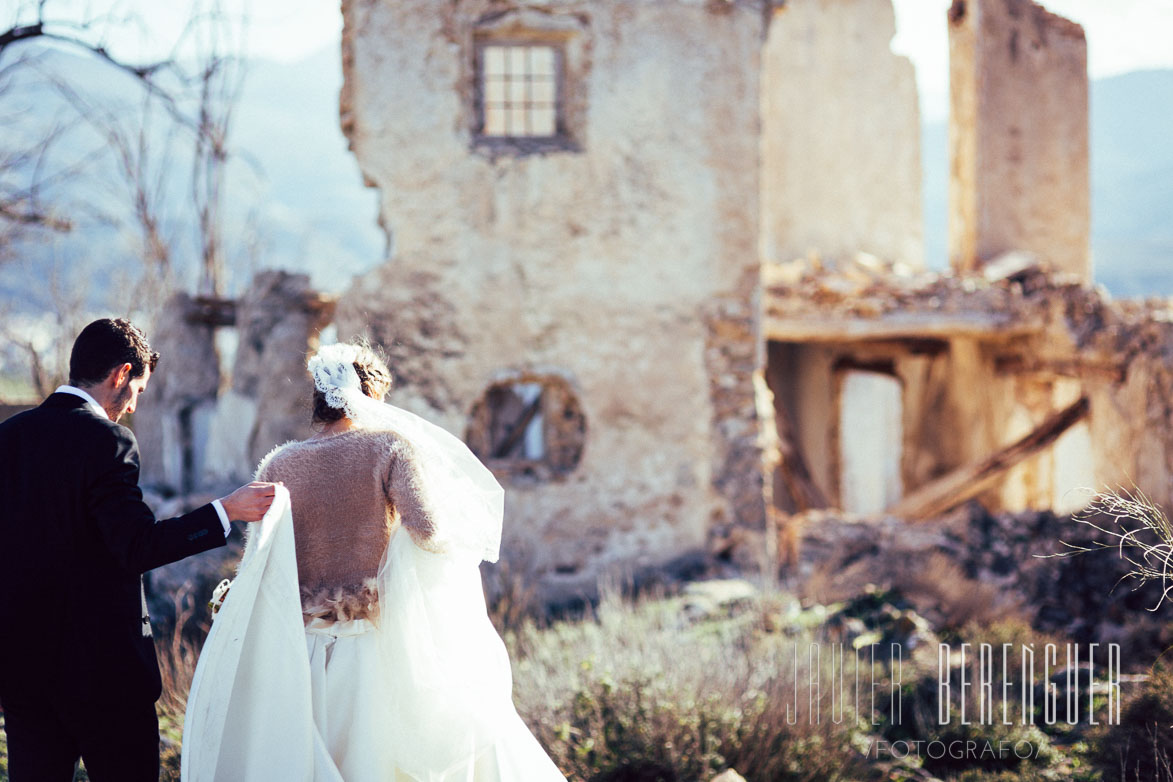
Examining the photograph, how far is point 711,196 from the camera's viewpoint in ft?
27.6

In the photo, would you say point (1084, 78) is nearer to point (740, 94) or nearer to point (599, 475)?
point (740, 94)

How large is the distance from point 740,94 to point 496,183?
83.9 inches

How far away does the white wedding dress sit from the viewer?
303cm

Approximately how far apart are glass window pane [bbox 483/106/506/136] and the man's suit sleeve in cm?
Answer: 589

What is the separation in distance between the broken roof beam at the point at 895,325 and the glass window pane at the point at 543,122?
2.87 metres

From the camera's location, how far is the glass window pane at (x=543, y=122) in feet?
27.8

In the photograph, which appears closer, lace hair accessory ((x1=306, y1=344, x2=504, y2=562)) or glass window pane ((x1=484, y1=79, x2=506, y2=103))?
lace hair accessory ((x1=306, y1=344, x2=504, y2=562))

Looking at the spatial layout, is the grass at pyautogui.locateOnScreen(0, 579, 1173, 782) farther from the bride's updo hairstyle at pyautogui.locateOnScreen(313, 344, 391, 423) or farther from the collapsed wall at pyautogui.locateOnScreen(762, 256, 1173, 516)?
the collapsed wall at pyautogui.locateOnScreen(762, 256, 1173, 516)

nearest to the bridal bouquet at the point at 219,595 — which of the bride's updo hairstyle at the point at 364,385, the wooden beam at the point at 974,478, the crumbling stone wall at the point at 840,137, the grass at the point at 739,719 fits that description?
the bride's updo hairstyle at the point at 364,385

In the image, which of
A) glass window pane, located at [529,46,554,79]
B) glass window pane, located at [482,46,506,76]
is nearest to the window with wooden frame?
glass window pane, located at [482,46,506,76]

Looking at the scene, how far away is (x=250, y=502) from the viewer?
304cm

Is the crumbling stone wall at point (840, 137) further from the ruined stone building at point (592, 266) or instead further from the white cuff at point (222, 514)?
the white cuff at point (222, 514)

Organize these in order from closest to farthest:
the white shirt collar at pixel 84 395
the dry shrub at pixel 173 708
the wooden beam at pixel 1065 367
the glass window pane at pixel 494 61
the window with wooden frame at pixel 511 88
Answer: the white shirt collar at pixel 84 395 < the dry shrub at pixel 173 708 < the window with wooden frame at pixel 511 88 < the glass window pane at pixel 494 61 < the wooden beam at pixel 1065 367

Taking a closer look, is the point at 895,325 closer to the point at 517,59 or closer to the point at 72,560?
the point at 517,59
